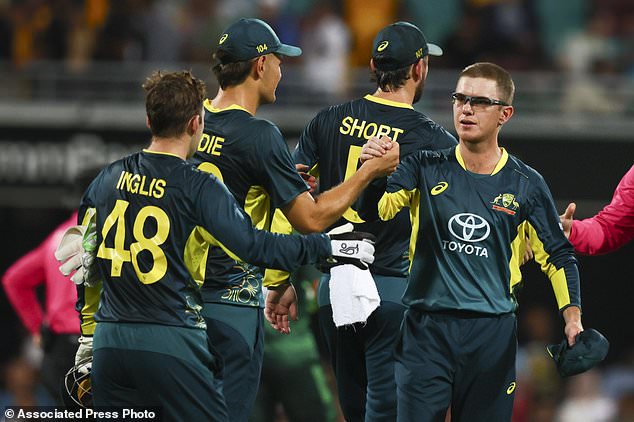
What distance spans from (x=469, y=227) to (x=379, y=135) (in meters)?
0.76

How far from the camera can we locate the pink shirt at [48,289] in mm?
7574

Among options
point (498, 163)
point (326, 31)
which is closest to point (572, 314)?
point (498, 163)

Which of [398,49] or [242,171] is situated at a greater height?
[398,49]

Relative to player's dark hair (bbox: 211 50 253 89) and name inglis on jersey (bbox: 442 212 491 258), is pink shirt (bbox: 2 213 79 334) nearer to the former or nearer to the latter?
player's dark hair (bbox: 211 50 253 89)

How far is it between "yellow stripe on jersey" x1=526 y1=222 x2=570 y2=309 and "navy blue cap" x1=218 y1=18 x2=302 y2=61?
149cm

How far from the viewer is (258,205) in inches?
231

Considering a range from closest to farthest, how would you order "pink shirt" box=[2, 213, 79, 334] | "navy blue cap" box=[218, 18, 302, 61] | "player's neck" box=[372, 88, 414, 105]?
"navy blue cap" box=[218, 18, 302, 61] → "player's neck" box=[372, 88, 414, 105] → "pink shirt" box=[2, 213, 79, 334]

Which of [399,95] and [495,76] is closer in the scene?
[495,76]

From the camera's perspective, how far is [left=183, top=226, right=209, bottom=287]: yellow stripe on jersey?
5137 millimetres

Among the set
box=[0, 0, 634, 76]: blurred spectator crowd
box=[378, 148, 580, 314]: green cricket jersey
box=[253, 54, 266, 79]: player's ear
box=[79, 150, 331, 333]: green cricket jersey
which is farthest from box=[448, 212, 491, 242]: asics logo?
box=[0, 0, 634, 76]: blurred spectator crowd

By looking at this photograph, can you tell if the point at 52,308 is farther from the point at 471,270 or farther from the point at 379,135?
the point at 471,270

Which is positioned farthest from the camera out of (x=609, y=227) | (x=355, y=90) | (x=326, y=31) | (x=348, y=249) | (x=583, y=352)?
(x=326, y=31)

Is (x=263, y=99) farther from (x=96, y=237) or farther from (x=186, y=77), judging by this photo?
(x=96, y=237)

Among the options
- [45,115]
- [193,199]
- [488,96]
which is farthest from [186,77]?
[45,115]
